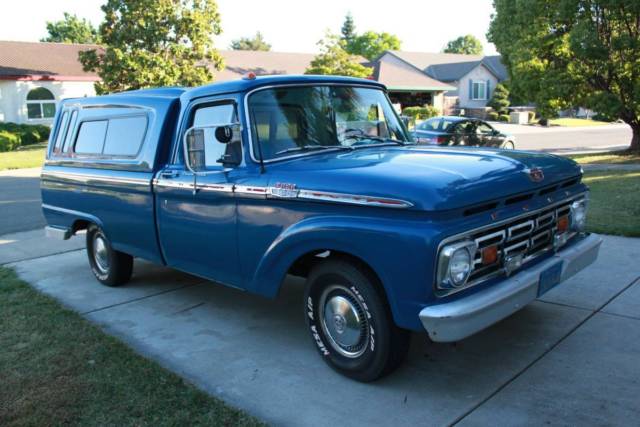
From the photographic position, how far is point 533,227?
410 centimetres

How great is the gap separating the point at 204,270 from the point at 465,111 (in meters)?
47.8

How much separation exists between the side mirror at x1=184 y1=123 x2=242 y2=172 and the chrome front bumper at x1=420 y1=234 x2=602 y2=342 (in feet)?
6.64

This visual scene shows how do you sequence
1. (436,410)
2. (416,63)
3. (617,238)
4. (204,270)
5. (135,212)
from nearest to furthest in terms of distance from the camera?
1. (436,410)
2. (204,270)
3. (135,212)
4. (617,238)
5. (416,63)

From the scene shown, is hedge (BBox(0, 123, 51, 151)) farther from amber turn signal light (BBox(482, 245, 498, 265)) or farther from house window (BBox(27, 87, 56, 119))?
amber turn signal light (BBox(482, 245, 498, 265))

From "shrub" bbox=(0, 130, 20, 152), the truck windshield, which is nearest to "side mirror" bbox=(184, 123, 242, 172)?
the truck windshield

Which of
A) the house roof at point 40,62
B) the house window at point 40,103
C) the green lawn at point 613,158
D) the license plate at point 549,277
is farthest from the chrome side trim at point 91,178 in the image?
the house window at point 40,103

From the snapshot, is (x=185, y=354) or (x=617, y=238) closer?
(x=185, y=354)

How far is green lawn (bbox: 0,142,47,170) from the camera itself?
20.2 metres

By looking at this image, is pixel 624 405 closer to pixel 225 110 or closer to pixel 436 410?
pixel 436 410

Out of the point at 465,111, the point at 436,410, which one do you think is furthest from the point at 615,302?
the point at 465,111

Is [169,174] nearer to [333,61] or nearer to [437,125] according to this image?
[437,125]

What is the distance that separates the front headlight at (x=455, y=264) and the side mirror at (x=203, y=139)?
6.26 ft

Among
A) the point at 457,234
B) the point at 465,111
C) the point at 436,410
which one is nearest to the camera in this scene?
the point at 457,234

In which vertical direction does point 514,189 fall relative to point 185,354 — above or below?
above
